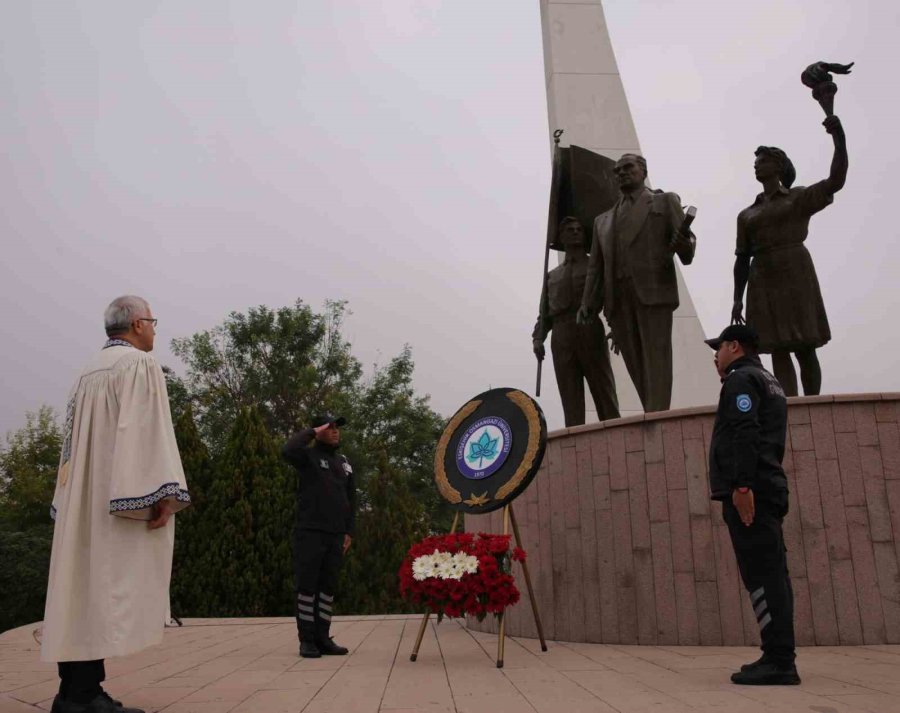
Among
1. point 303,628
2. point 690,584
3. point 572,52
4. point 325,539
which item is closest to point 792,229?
point 690,584

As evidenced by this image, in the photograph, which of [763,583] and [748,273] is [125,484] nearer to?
[763,583]

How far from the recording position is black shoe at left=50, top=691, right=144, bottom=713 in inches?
111

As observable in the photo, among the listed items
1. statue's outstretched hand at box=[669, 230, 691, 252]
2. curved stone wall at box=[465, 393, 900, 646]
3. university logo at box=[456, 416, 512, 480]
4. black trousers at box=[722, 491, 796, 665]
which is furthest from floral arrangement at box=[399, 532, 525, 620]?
statue's outstretched hand at box=[669, 230, 691, 252]

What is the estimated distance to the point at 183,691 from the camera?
3455 mm

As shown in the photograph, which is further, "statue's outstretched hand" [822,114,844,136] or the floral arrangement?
"statue's outstretched hand" [822,114,844,136]

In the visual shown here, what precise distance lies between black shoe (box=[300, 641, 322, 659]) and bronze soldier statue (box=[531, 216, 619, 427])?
310 centimetres

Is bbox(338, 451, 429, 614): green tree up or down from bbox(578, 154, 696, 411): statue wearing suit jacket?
down

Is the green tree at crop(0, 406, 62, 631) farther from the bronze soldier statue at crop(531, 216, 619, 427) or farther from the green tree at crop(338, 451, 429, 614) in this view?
the bronze soldier statue at crop(531, 216, 619, 427)

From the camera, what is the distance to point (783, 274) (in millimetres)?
5570

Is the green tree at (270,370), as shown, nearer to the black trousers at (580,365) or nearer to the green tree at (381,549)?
the green tree at (381,549)

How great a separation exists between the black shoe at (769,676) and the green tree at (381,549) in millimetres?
9057

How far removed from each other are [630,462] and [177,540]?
29.1 ft

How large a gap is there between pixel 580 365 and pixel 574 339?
26 centimetres

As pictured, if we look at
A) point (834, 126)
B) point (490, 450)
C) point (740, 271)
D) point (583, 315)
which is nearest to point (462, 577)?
point (490, 450)
